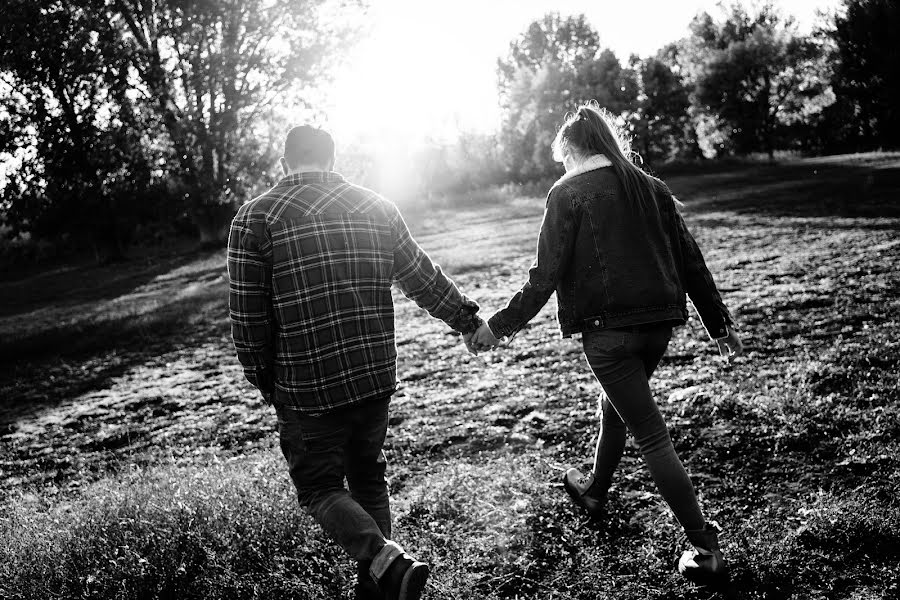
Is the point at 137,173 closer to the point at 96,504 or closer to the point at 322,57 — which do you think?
the point at 322,57

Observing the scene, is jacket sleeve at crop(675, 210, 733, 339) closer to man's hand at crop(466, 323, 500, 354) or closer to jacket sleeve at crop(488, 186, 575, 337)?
jacket sleeve at crop(488, 186, 575, 337)

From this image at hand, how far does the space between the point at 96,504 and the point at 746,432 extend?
14.0 ft

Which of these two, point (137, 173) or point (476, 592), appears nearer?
point (476, 592)

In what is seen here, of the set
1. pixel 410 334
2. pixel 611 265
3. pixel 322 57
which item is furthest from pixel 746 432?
pixel 322 57

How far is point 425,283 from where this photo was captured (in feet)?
11.3

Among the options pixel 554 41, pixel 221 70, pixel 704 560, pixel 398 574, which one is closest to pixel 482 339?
pixel 398 574

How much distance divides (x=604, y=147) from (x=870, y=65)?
160ft

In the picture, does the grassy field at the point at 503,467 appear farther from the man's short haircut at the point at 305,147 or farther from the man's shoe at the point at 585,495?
the man's short haircut at the point at 305,147

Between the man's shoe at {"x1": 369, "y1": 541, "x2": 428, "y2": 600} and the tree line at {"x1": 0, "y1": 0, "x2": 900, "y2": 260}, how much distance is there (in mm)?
9469

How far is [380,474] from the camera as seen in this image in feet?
10.5

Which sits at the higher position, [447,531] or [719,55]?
[719,55]

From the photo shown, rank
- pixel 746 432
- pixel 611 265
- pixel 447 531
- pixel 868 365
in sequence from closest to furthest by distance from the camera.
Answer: pixel 611 265
pixel 447 531
pixel 746 432
pixel 868 365

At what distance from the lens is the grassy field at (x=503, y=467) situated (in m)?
3.22

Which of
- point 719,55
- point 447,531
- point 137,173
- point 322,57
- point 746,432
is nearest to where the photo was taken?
Answer: point 447,531
